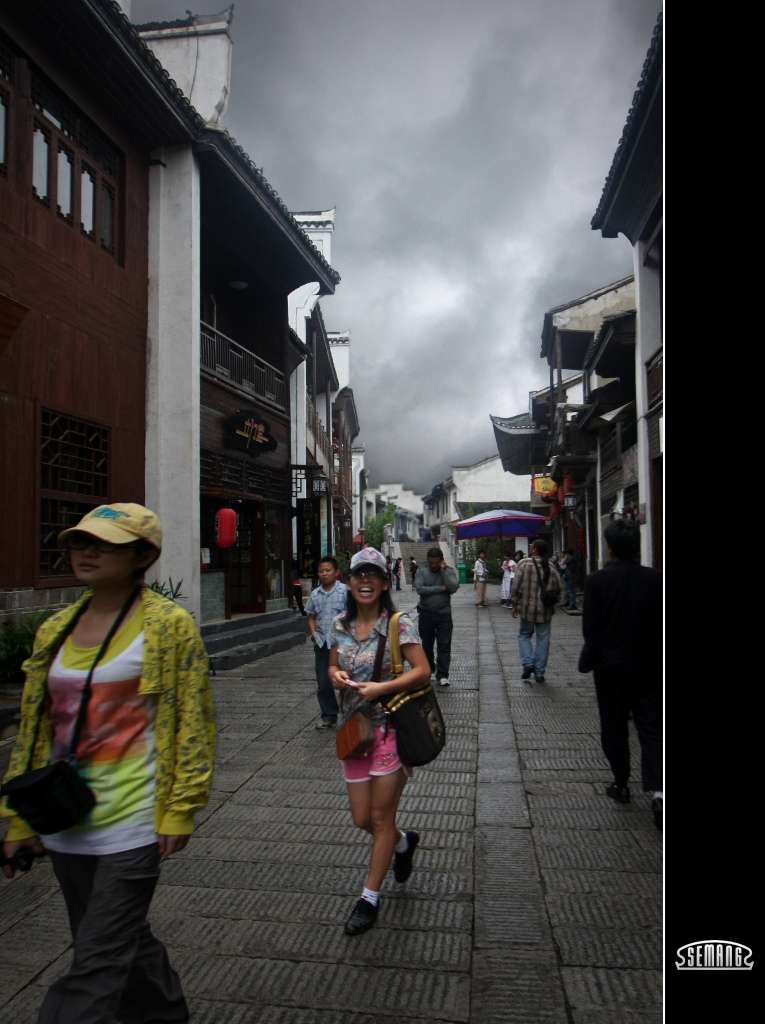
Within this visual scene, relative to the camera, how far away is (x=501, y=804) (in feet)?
17.0

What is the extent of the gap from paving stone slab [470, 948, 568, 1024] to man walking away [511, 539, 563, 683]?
251 inches

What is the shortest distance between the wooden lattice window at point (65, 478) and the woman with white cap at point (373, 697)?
5635 millimetres

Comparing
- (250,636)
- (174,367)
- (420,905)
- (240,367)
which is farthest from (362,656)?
(240,367)

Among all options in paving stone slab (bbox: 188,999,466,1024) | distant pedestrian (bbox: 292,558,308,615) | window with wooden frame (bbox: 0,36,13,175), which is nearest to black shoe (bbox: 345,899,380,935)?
paving stone slab (bbox: 188,999,466,1024)

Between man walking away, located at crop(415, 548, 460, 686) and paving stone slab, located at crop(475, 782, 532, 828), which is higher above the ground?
man walking away, located at crop(415, 548, 460, 686)

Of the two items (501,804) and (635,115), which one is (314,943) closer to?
(501,804)

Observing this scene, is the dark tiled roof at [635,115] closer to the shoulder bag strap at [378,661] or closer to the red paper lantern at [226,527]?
the shoulder bag strap at [378,661]

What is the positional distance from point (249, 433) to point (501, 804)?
423 inches

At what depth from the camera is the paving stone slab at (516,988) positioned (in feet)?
9.10

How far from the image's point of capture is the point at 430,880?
4.01 metres

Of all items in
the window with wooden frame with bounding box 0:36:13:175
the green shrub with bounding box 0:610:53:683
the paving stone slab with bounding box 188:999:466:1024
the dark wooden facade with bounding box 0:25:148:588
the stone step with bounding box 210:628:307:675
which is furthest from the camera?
the stone step with bounding box 210:628:307:675

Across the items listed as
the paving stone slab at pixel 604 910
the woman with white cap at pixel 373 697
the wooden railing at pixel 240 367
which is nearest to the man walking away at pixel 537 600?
the paving stone slab at pixel 604 910

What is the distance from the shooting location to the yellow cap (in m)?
2.39

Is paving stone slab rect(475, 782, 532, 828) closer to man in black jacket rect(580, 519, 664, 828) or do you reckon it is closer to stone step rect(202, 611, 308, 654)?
man in black jacket rect(580, 519, 664, 828)
